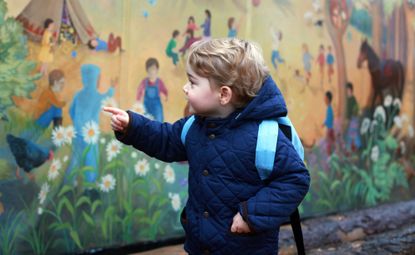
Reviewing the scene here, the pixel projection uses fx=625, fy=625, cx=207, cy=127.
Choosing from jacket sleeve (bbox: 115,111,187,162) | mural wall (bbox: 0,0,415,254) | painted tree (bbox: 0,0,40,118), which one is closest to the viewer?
jacket sleeve (bbox: 115,111,187,162)

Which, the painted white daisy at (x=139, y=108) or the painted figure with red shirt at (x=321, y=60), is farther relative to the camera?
the painted figure with red shirt at (x=321, y=60)

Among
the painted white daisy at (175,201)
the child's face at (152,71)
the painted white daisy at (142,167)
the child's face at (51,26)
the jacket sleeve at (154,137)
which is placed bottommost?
the painted white daisy at (175,201)

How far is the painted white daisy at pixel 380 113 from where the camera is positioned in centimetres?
628

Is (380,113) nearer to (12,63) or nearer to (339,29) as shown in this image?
(339,29)

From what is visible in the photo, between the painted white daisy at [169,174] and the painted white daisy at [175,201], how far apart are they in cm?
11

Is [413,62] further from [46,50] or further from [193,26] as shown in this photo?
[46,50]

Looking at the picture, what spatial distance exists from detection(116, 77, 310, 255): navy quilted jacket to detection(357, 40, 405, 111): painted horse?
3.87m

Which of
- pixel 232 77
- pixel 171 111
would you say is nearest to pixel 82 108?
pixel 171 111

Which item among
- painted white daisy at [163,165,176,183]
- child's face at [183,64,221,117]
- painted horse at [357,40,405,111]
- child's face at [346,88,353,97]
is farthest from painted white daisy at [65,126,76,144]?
painted horse at [357,40,405,111]

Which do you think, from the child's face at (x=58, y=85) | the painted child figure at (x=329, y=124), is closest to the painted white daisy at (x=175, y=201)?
the child's face at (x=58, y=85)

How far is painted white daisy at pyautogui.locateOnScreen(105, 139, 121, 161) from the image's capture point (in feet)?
14.0

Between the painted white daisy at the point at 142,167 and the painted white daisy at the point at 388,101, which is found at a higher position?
the painted white daisy at the point at 388,101

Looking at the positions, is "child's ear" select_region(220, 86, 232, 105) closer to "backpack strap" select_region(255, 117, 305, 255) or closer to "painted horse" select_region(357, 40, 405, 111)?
"backpack strap" select_region(255, 117, 305, 255)

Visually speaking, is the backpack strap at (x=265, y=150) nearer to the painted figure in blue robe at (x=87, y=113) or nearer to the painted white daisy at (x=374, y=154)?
the painted figure in blue robe at (x=87, y=113)
